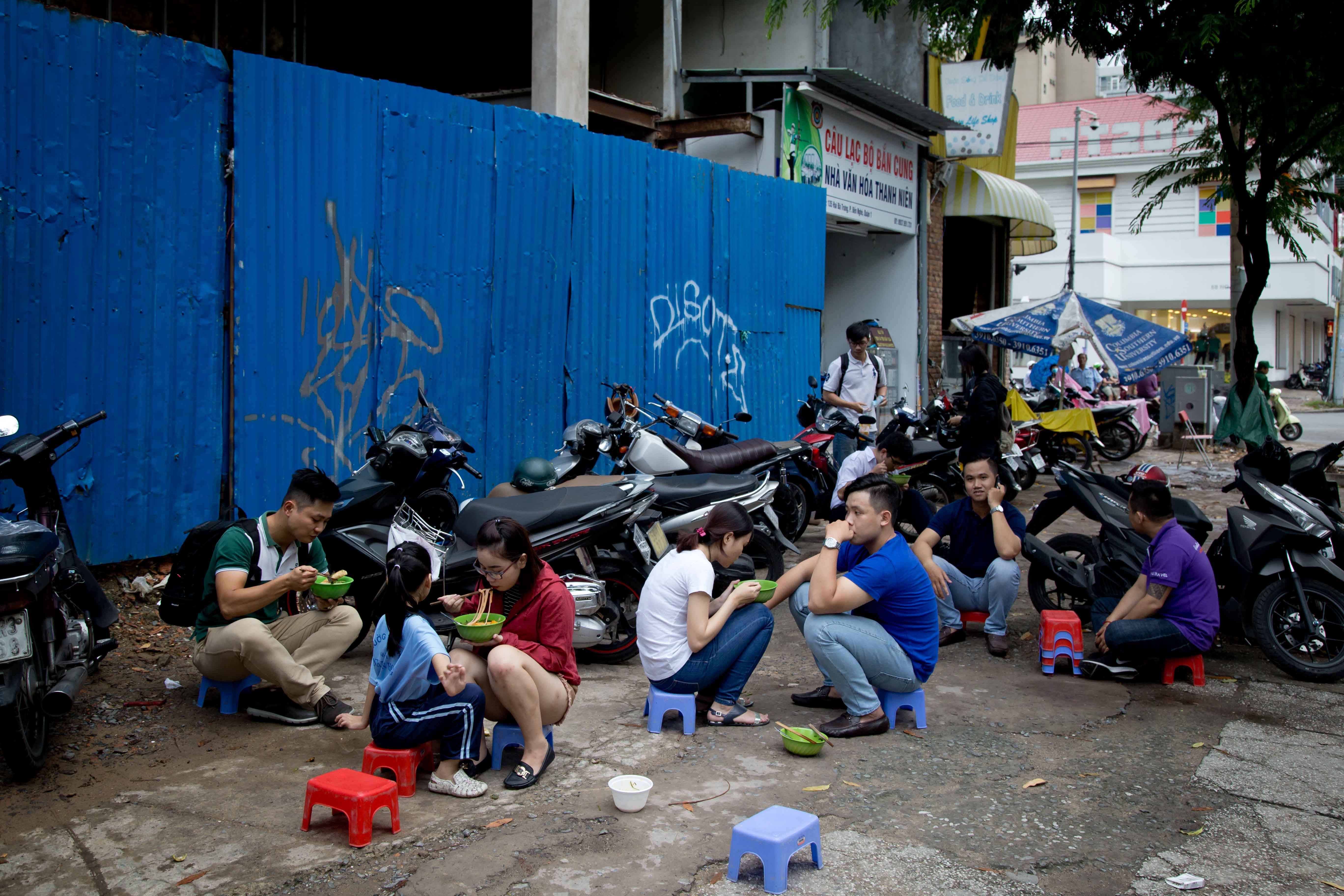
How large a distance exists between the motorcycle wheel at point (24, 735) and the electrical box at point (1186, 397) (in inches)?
714

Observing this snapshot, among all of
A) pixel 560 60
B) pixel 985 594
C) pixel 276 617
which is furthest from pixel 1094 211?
pixel 276 617

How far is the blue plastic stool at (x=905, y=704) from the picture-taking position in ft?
15.2

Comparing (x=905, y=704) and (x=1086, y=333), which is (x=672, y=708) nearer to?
(x=905, y=704)

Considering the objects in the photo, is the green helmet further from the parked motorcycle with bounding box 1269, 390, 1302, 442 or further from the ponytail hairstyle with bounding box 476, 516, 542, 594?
the parked motorcycle with bounding box 1269, 390, 1302, 442

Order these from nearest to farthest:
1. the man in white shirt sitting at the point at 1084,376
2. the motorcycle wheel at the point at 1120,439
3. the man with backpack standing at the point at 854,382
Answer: the man with backpack standing at the point at 854,382 → the motorcycle wheel at the point at 1120,439 → the man in white shirt sitting at the point at 1084,376

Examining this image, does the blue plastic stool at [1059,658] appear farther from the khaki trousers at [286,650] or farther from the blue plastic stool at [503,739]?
the khaki trousers at [286,650]

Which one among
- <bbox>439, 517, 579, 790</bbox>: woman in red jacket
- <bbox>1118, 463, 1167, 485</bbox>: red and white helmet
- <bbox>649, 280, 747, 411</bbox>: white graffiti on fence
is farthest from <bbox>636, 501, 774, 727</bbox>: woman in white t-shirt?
<bbox>649, 280, 747, 411</bbox>: white graffiti on fence

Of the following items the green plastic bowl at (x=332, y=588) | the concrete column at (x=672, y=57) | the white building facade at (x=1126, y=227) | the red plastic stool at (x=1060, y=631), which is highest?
the white building facade at (x=1126, y=227)

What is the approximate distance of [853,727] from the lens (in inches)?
177

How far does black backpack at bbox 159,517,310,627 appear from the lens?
4.38m

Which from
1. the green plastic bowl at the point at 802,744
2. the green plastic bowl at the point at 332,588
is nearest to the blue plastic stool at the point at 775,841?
the green plastic bowl at the point at 802,744

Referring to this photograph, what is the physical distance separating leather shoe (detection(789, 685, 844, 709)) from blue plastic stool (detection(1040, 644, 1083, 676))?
128 cm

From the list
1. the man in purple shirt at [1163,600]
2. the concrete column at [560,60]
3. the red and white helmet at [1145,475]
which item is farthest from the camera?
the concrete column at [560,60]

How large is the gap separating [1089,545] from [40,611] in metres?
5.49
